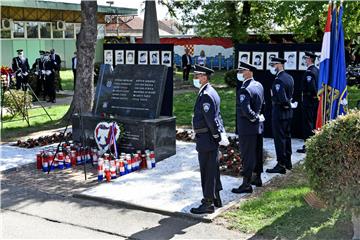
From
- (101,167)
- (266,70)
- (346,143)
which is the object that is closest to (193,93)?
(266,70)

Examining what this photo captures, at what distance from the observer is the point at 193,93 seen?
874 inches

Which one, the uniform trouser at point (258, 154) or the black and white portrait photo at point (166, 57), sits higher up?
the black and white portrait photo at point (166, 57)

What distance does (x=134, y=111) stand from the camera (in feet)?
34.2

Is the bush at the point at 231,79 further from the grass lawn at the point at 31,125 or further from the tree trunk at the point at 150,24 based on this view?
the grass lawn at the point at 31,125

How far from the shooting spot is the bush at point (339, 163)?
547cm

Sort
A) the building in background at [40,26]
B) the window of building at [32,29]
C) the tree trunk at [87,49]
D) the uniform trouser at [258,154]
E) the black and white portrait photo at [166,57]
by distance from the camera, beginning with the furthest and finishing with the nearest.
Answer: the window of building at [32,29], the building in background at [40,26], the tree trunk at [87,49], the black and white portrait photo at [166,57], the uniform trouser at [258,154]

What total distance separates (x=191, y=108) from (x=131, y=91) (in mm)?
7060

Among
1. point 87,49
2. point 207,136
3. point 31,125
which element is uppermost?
point 87,49

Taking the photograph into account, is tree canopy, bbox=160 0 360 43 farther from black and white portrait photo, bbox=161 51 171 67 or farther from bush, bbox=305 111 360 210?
bush, bbox=305 111 360 210

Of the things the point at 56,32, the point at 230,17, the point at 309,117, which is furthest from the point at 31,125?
the point at 56,32

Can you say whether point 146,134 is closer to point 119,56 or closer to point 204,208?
point 204,208

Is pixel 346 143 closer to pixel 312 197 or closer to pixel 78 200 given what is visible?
pixel 312 197

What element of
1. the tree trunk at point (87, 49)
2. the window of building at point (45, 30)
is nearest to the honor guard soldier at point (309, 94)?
the tree trunk at point (87, 49)

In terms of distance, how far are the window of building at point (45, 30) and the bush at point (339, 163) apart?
3335cm
